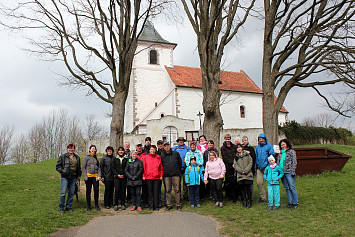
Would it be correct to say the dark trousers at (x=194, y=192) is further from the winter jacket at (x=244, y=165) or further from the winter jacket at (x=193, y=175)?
the winter jacket at (x=244, y=165)

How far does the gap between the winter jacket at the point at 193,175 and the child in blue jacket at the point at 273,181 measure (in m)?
1.78

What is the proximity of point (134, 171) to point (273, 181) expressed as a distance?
3.60m

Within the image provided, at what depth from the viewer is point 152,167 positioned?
7.50 m

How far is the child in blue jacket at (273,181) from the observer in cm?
659

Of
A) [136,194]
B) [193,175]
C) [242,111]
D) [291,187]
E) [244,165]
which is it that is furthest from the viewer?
[242,111]

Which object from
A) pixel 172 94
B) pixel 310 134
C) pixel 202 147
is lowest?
pixel 202 147

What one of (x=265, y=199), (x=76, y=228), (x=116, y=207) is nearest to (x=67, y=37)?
(x=116, y=207)

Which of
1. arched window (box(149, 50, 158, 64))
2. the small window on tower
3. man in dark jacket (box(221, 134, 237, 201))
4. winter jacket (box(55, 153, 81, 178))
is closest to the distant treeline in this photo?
the small window on tower

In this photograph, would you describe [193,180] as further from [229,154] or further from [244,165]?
[244,165]

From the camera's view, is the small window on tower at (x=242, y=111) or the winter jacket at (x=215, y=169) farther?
the small window on tower at (x=242, y=111)

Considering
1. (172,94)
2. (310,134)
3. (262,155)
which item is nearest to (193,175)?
(262,155)

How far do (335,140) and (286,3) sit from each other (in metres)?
21.6

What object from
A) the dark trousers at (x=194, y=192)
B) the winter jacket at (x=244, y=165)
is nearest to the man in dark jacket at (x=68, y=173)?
the dark trousers at (x=194, y=192)

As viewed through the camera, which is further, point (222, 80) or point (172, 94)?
point (222, 80)
